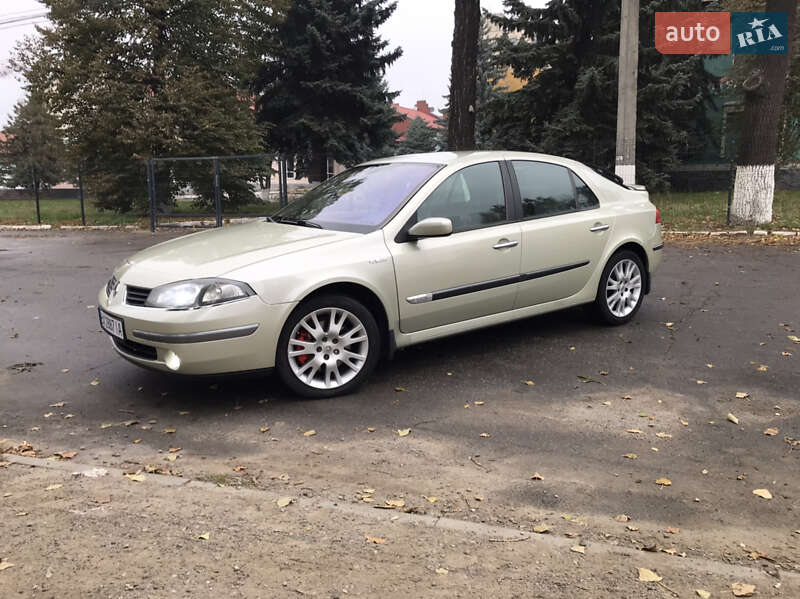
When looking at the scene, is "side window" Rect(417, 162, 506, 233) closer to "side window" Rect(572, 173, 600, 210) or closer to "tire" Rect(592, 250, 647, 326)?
"side window" Rect(572, 173, 600, 210)

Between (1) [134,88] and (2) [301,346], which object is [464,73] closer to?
(1) [134,88]

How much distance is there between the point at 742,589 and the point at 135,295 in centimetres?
381

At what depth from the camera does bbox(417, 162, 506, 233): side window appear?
550cm

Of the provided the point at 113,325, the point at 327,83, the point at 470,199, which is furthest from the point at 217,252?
the point at 327,83

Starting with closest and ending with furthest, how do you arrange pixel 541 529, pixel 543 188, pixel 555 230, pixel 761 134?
pixel 541 529 < pixel 555 230 < pixel 543 188 < pixel 761 134

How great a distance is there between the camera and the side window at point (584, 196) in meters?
6.48

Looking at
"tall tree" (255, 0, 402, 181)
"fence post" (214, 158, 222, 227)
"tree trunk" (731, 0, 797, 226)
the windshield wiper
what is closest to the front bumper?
the windshield wiper

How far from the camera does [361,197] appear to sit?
5.75 meters

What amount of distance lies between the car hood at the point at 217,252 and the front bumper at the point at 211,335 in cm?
25

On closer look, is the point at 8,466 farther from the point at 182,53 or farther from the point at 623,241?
the point at 182,53

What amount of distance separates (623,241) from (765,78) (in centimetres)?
945

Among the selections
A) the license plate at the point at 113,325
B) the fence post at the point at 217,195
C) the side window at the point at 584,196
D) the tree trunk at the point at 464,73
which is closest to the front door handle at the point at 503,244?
the side window at the point at 584,196

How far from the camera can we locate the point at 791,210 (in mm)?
17609

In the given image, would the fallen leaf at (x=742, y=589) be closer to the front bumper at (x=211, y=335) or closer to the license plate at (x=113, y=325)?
the front bumper at (x=211, y=335)
